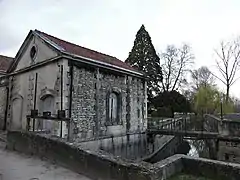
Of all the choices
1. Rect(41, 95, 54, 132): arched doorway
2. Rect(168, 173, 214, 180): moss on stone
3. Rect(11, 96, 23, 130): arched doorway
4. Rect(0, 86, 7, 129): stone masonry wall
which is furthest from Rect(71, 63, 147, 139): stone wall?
Answer: Rect(168, 173, 214, 180): moss on stone

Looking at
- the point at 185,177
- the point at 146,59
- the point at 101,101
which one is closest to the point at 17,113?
the point at 101,101

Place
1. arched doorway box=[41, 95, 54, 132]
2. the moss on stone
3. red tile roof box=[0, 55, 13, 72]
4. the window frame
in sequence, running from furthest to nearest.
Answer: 1. red tile roof box=[0, 55, 13, 72]
2. the window frame
3. arched doorway box=[41, 95, 54, 132]
4. the moss on stone

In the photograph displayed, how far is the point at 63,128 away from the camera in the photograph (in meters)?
10.2

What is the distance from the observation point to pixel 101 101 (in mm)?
12469

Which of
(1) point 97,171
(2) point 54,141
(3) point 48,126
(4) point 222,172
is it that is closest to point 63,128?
(3) point 48,126

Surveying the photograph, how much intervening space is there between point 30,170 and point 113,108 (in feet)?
29.0

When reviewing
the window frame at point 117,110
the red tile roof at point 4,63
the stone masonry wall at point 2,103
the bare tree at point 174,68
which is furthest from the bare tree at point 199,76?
the stone masonry wall at point 2,103

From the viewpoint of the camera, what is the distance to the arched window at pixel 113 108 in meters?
13.1

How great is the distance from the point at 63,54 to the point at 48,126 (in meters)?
3.66

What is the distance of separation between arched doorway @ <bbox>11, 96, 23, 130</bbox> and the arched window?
537 cm

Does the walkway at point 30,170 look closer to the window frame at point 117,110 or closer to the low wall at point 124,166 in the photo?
the low wall at point 124,166

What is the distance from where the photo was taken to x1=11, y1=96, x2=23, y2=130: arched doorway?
13.3 m

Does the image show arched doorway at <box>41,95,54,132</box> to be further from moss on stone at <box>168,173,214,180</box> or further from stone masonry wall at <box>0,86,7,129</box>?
moss on stone at <box>168,173,214,180</box>

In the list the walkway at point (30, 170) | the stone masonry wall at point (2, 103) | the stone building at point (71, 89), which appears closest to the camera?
the walkway at point (30, 170)
